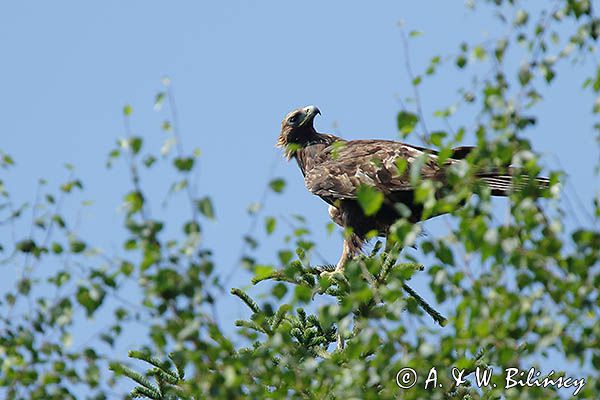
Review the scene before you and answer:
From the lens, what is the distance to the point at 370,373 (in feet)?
17.0

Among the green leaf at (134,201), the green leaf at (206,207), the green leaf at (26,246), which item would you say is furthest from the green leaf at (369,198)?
the green leaf at (26,246)

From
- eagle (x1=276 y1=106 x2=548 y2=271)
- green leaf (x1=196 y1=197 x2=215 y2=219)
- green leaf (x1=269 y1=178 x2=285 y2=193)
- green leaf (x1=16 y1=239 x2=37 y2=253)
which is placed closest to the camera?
green leaf (x1=196 y1=197 x2=215 y2=219)

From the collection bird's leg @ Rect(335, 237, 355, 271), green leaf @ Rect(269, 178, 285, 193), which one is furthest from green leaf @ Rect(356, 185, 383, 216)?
bird's leg @ Rect(335, 237, 355, 271)

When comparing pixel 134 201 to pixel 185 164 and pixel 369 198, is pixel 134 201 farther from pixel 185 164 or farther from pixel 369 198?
pixel 369 198

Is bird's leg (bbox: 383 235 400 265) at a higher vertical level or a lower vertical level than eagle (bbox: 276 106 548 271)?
lower

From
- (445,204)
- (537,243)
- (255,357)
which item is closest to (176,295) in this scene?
(255,357)

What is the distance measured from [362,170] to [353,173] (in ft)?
0.34

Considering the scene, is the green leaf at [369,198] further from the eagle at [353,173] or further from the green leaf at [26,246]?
the eagle at [353,173]

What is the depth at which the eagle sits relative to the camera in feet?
34.5

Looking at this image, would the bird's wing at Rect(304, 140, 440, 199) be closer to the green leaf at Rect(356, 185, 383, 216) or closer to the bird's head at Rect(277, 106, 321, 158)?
the bird's head at Rect(277, 106, 321, 158)

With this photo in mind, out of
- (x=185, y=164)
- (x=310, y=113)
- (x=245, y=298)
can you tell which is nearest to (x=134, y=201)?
(x=185, y=164)

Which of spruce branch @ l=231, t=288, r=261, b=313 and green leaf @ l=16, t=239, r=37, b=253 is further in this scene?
spruce branch @ l=231, t=288, r=261, b=313

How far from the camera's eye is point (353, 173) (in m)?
11.3

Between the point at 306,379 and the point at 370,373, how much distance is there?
0.95ft
